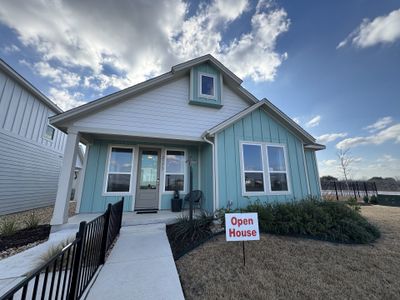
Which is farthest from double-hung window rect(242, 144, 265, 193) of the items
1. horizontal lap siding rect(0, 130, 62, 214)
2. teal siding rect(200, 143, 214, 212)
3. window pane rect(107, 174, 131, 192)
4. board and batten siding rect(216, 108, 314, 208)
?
horizontal lap siding rect(0, 130, 62, 214)

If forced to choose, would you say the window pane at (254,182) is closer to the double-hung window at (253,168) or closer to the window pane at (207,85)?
the double-hung window at (253,168)

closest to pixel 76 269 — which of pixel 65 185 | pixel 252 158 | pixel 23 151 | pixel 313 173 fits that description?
pixel 65 185

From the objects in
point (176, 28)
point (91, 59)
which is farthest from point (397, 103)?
point (91, 59)

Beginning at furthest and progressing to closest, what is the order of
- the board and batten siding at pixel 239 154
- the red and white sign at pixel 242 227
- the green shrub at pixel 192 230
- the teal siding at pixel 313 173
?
the teal siding at pixel 313 173 → the board and batten siding at pixel 239 154 → the green shrub at pixel 192 230 → the red and white sign at pixel 242 227

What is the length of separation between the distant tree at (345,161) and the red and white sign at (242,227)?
1950 cm

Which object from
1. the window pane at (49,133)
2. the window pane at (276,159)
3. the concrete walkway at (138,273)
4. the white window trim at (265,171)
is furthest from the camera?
the window pane at (49,133)

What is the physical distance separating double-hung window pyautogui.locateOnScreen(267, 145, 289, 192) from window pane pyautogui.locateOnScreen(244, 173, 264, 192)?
40 cm

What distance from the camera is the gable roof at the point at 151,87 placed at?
4953 millimetres

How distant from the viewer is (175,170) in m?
6.73

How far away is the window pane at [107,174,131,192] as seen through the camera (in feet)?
19.6

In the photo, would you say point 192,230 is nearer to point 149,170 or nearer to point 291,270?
point 291,270

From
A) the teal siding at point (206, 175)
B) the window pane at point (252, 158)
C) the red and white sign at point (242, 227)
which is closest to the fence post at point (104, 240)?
the red and white sign at point (242, 227)

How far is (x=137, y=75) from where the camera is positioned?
8.68 metres

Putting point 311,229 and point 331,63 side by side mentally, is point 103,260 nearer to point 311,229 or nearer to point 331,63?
point 311,229
